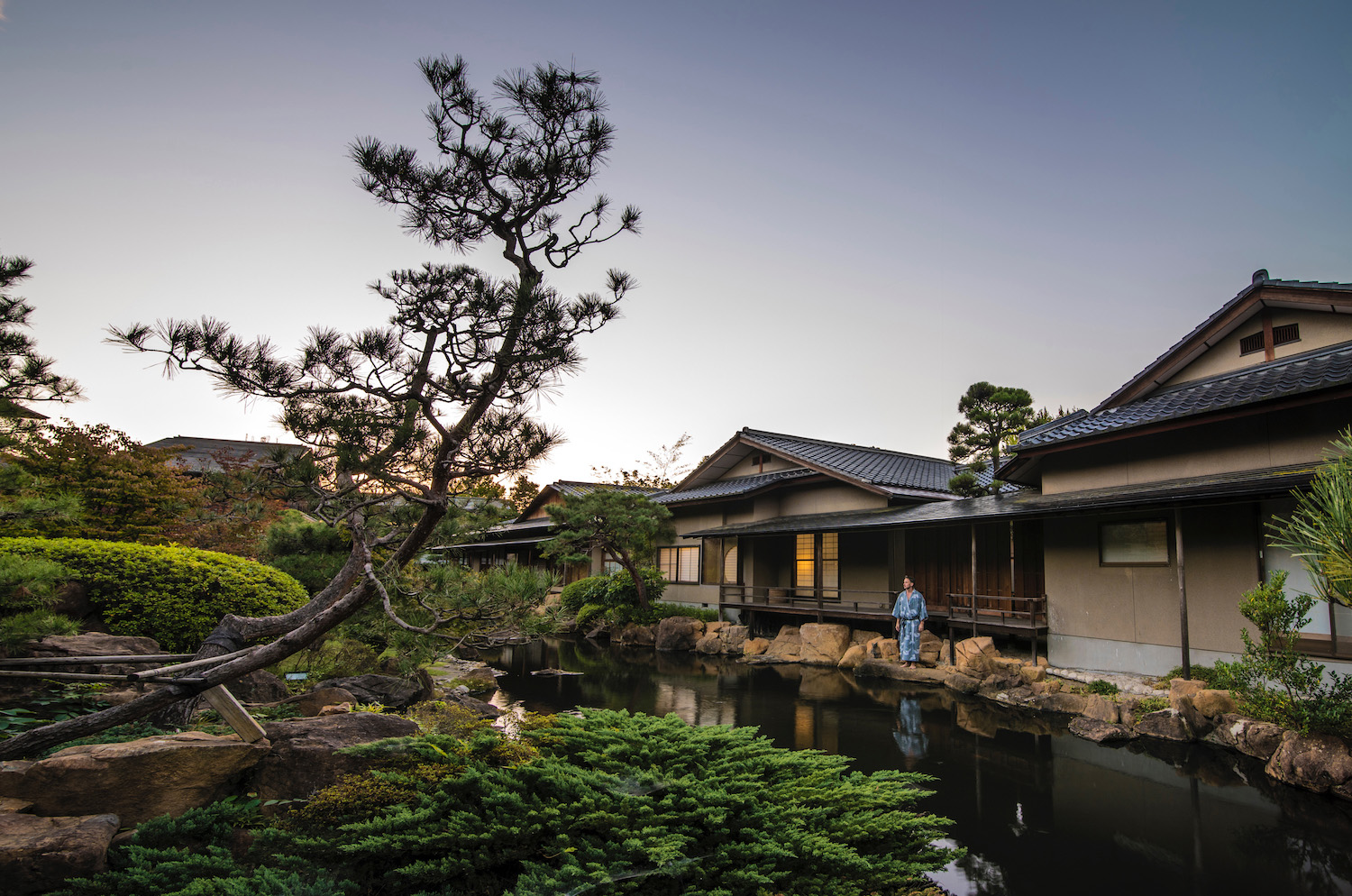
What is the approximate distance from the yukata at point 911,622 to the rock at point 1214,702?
14.9ft

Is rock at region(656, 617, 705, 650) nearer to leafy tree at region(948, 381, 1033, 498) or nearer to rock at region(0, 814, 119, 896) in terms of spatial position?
leafy tree at region(948, 381, 1033, 498)

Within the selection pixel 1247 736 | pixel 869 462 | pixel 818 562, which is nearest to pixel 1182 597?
pixel 1247 736

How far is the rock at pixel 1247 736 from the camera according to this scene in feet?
22.2

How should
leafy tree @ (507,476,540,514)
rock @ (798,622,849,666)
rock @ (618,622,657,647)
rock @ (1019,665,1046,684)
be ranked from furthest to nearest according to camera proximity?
1. rock @ (618,622,657,647)
2. rock @ (798,622,849,666)
3. rock @ (1019,665,1046,684)
4. leafy tree @ (507,476,540,514)

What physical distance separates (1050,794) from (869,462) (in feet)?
45.0

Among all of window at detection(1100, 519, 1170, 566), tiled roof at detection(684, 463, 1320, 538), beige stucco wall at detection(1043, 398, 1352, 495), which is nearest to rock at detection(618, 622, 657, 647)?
tiled roof at detection(684, 463, 1320, 538)

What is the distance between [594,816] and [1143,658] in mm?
10084

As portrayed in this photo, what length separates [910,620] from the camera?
1221 cm

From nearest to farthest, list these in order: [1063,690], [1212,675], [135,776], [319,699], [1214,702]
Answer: [135,776], [319,699], [1214,702], [1212,675], [1063,690]

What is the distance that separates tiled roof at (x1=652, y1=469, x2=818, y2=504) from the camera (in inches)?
699

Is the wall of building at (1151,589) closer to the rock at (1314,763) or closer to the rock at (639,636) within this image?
the rock at (1314,763)

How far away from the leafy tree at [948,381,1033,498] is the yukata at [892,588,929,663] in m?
4.46

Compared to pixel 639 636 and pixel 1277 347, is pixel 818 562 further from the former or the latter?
pixel 1277 347

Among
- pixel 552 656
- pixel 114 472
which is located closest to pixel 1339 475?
pixel 114 472
